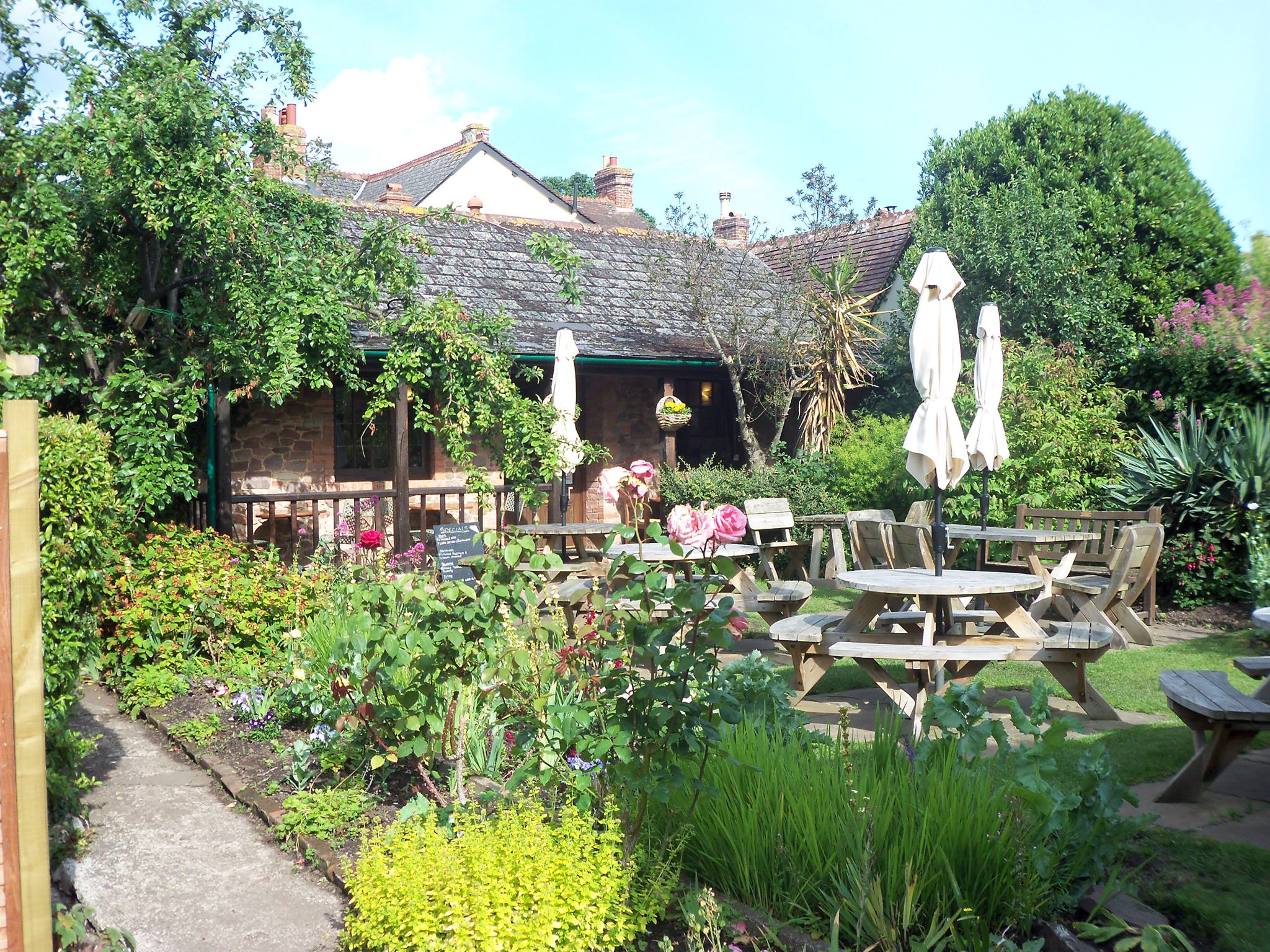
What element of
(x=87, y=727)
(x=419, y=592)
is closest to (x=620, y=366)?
(x=87, y=727)

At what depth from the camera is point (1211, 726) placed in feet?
14.8

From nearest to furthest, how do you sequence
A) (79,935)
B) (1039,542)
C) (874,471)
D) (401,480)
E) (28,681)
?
(28,681) < (79,935) < (1039,542) < (401,480) < (874,471)

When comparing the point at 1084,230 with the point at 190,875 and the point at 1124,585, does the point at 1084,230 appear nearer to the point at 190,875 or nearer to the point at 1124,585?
the point at 1124,585

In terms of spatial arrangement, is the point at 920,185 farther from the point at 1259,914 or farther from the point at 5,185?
the point at 1259,914

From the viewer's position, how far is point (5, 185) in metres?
6.93

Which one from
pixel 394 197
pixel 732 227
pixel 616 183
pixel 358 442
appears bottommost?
pixel 358 442

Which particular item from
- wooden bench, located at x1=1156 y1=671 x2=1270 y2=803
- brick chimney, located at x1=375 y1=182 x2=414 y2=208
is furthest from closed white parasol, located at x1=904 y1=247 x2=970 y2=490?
brick chimney, located at x1=375 y1=182 x2=414 y2=208

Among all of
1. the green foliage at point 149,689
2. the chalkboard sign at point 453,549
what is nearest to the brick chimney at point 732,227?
the chalkboard sign at point 453,549

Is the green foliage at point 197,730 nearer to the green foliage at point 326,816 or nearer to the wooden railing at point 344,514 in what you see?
the green foliage at point 326,816

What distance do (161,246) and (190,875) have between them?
528 centimetres

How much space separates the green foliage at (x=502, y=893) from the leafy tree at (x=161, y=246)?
15.4ft

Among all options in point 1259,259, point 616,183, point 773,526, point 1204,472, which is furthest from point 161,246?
point 616,183

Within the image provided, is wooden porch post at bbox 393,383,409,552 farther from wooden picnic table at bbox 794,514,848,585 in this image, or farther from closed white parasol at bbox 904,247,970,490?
closed white parasol at bbox 904,247,970,490

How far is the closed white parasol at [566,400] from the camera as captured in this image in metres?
A: 9.57
